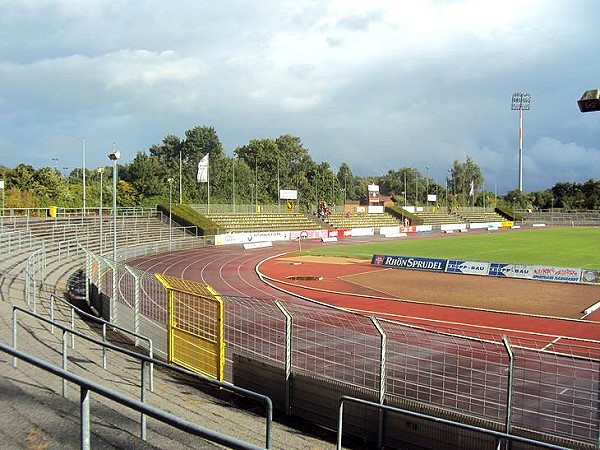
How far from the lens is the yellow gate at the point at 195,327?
36.1ft

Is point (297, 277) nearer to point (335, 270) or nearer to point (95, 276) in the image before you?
point (335, 270)

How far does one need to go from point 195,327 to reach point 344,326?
3614 mm

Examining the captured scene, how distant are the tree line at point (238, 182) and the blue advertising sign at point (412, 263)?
89.8 ft

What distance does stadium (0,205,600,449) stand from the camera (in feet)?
28.1

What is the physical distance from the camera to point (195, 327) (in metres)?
11.9

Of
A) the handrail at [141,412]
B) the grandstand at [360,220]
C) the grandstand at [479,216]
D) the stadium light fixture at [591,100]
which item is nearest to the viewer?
the handrail at [141,412]

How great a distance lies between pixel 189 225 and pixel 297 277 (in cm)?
2661

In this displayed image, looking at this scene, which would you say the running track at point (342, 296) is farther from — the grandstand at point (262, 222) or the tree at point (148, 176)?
the tree at point (148, 176)

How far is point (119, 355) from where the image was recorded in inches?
528

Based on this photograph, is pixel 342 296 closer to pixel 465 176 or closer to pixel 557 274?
pixel 557 274

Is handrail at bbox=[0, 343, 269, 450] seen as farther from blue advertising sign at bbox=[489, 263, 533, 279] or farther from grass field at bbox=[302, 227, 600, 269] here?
grass field at bbox=[302, 227, 600, 269]

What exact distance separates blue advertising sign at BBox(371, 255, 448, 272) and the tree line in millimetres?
27377

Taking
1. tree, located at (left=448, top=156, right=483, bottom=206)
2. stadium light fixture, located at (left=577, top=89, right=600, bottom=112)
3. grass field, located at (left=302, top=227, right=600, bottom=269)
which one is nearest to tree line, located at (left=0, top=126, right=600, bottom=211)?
tree, located at (left=448, top=156, right=483, bottom=206)

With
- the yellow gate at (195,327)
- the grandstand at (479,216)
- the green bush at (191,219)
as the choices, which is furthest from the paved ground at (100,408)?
the grandstand at (479,216)
